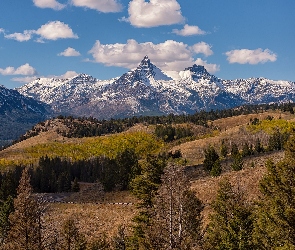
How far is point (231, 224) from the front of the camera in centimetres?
2786

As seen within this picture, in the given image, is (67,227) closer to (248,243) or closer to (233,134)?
(248,243)

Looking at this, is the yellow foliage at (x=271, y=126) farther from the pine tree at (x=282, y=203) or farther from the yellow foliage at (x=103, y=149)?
the pine tree at (x=282, y=203)

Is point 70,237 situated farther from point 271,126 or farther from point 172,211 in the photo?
point 271,126

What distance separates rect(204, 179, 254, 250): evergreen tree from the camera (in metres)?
27.3

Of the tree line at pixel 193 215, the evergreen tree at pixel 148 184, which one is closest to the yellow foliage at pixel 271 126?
the evergreen tree at pixel 148 184

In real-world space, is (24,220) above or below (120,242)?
above

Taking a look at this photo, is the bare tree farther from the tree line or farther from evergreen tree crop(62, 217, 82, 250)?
evergreen tree crop(62, 217, 82, 250)

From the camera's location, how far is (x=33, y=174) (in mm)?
139125

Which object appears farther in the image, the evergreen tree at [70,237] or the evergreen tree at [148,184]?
the evergreen tree at [70,237]

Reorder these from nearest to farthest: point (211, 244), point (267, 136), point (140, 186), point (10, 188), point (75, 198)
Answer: point (211, 244)
point (140, 186)
point (10, 188)
point (75, 198)
point (267, 136)

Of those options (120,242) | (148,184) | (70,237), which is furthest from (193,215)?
(120,242)

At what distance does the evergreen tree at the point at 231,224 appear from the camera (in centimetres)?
2731

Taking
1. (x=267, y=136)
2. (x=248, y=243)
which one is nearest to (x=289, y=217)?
(x=248, y=243)

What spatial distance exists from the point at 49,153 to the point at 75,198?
101911 mm
